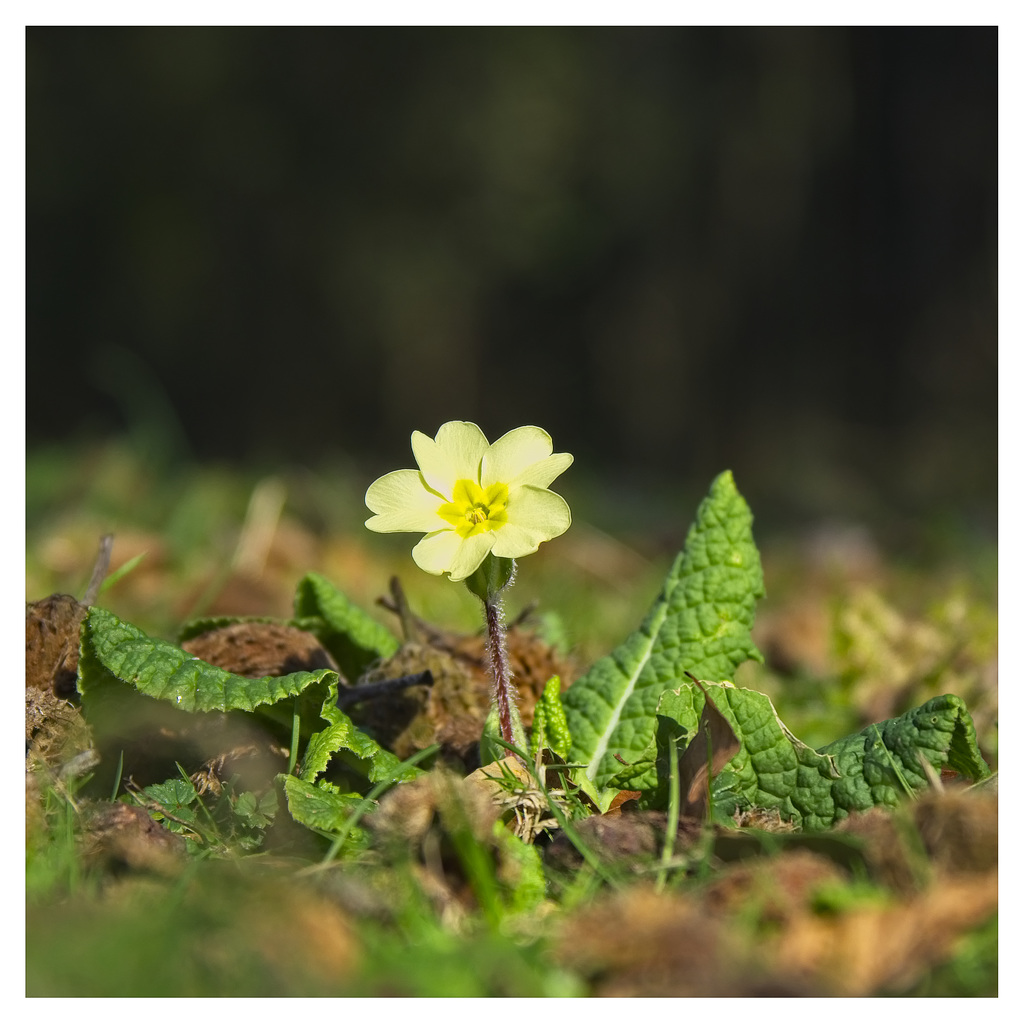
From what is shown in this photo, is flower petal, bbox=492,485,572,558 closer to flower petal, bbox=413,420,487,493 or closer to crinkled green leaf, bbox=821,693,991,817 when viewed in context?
flower petal, bbox=413,420,487,493

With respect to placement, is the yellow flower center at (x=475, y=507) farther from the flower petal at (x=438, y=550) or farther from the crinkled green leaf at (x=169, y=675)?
the crinkled green leaf at (x=169, y=675)

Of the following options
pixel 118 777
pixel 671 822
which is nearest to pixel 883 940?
pixel 671 822

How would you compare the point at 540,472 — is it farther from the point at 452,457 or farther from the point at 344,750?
the point at 344,750

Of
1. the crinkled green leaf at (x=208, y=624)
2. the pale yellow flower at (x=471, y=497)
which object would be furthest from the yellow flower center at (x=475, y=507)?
the crinkled green leaf at (x=208, y=624)

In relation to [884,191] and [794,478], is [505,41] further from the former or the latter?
[794,478]

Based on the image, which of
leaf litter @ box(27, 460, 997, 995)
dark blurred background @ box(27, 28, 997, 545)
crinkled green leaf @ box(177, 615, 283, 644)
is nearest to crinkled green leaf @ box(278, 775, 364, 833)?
leaf litter @ box(27, 460, 997, 995)
